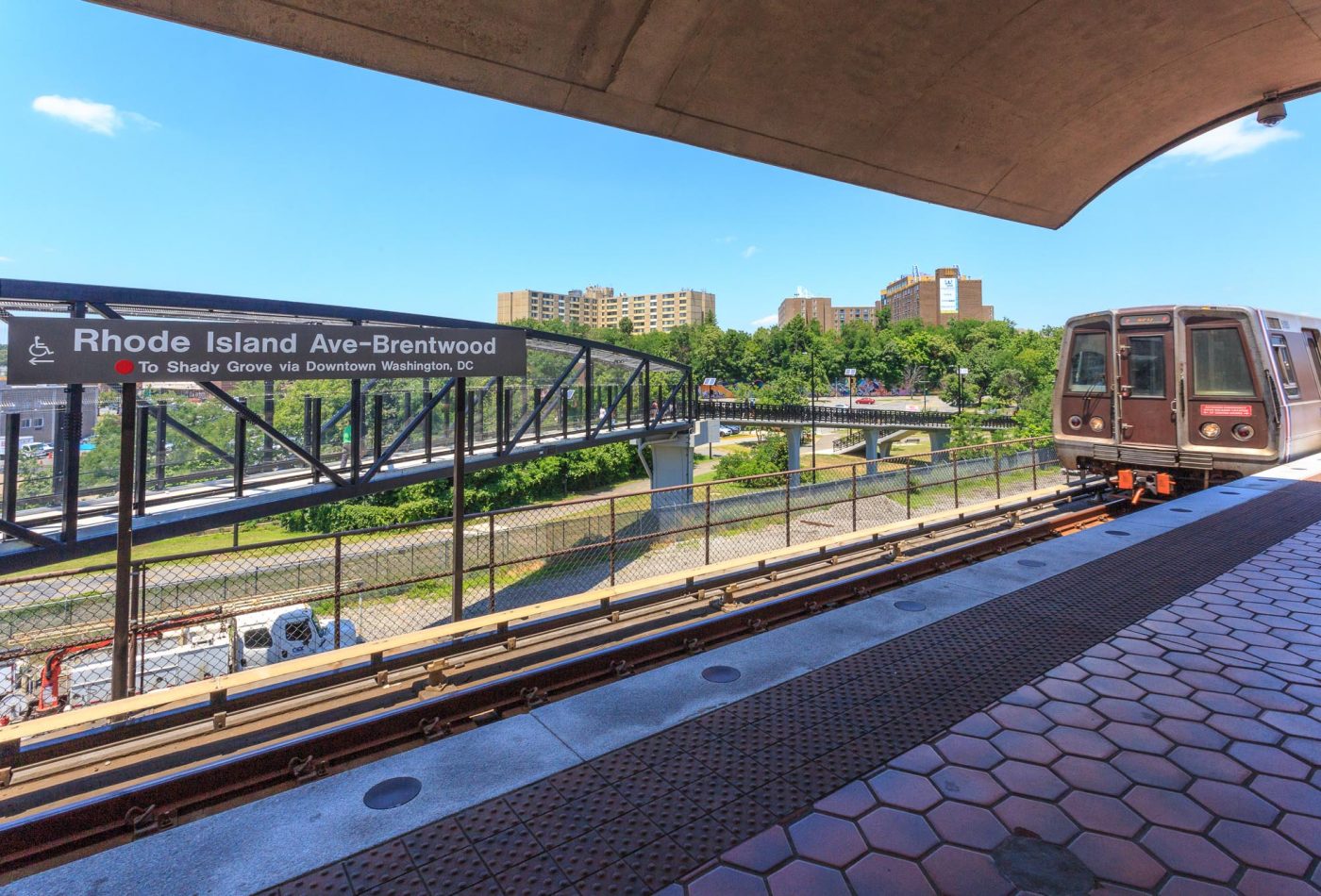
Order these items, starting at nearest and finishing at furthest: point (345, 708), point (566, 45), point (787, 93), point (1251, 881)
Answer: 1. point (1251, 881)
2. point (345, 708)
3. point (566, 45)
4. point (787, 93)

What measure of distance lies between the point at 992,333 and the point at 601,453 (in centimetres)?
7392

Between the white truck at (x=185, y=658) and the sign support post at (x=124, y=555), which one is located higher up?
the sign support post at (x=124, y=555)

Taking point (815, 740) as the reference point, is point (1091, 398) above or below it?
above

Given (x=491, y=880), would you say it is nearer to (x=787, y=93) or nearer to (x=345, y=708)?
(x=345, y=708)

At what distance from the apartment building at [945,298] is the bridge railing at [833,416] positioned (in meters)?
109

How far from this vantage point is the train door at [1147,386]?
9.91 meters

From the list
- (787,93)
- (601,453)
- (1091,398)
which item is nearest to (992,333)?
(601,453)

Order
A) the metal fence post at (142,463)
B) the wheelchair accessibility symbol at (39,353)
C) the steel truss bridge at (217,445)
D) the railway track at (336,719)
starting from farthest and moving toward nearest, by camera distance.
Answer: the metal fence post at (142,463)
the steel truss bridge at (217,445)
the wheelchair accessibility symbol at (39,353)
the railway track at (336,719)

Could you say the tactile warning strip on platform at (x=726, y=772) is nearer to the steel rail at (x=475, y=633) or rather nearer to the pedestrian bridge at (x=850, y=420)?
the steel rail at (x=475, y=633)

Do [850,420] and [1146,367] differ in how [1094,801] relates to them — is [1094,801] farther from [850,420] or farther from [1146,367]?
[850,420]

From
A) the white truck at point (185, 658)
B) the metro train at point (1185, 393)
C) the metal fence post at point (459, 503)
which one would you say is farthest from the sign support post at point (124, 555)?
the metro train at point (1185, 393)

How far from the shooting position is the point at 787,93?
5699 mm

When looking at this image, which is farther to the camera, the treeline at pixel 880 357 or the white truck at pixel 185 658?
the treeline at pixel 880 357

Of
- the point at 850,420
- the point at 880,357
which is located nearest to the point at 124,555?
the point at 850,420
